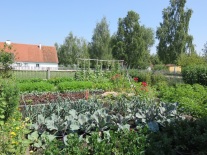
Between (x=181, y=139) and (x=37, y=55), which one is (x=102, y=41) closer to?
(x=37, y=55)

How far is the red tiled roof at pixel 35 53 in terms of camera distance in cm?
4159

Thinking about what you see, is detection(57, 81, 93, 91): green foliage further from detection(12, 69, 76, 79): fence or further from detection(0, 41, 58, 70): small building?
detection(0, 41, 58, 70): small building

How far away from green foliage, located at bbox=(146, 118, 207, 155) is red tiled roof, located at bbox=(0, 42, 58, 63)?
3967 cm

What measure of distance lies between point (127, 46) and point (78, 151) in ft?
110

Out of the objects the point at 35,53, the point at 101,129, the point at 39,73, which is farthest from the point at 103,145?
the point at 35,53

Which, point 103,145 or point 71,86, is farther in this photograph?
point 71,86

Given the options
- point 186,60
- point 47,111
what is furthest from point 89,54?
point 47,111

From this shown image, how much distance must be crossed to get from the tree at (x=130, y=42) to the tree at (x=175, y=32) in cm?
278

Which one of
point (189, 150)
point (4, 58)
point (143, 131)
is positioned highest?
point (4, 58)

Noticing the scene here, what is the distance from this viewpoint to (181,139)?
3752mm

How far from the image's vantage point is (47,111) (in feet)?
16.8

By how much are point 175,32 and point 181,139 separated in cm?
3317

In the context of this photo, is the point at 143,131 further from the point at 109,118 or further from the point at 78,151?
the point at 78,151

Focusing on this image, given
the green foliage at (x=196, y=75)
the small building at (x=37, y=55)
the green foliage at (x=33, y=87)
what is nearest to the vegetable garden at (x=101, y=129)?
the green foliage at (x=33, y=87)
